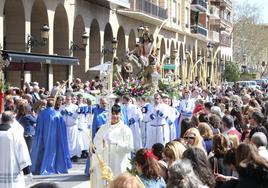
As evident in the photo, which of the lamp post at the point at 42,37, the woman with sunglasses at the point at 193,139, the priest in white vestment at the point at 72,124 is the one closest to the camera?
the woman with sunglasses at the point at 193,139

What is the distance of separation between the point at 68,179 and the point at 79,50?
61.4 feet

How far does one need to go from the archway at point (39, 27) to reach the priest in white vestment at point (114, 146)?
16643 mm

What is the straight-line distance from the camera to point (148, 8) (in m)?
42.7

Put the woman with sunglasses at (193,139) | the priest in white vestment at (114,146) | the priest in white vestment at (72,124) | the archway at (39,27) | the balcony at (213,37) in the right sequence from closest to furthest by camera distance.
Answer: the woman with sunglasses at (193,139) → the priest in white vestment at (114,146) → the priest in white vestment at (72,124) → the archway at (39,27) → the balcony at (213,37)

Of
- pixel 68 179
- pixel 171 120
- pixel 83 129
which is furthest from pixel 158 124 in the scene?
pixel 68 179

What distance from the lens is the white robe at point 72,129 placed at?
16.4 metres

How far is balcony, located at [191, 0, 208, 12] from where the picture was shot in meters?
65.6

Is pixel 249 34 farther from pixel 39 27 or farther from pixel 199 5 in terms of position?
pixel 39 27

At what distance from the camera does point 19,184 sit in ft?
32.6

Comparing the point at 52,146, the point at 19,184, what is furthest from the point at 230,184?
the point at 52,146

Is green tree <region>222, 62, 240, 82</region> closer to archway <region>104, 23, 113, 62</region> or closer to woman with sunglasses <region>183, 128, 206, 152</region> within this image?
archway <region>104, 23, 113, 62</region>

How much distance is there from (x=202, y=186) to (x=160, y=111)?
10535 millimetres

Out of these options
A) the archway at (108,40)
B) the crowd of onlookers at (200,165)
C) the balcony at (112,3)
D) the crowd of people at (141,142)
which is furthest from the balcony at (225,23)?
the crowd of onlookers at (200,165)

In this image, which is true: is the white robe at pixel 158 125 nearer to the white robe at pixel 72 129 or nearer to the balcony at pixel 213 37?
the white robe at pixel 72 129
